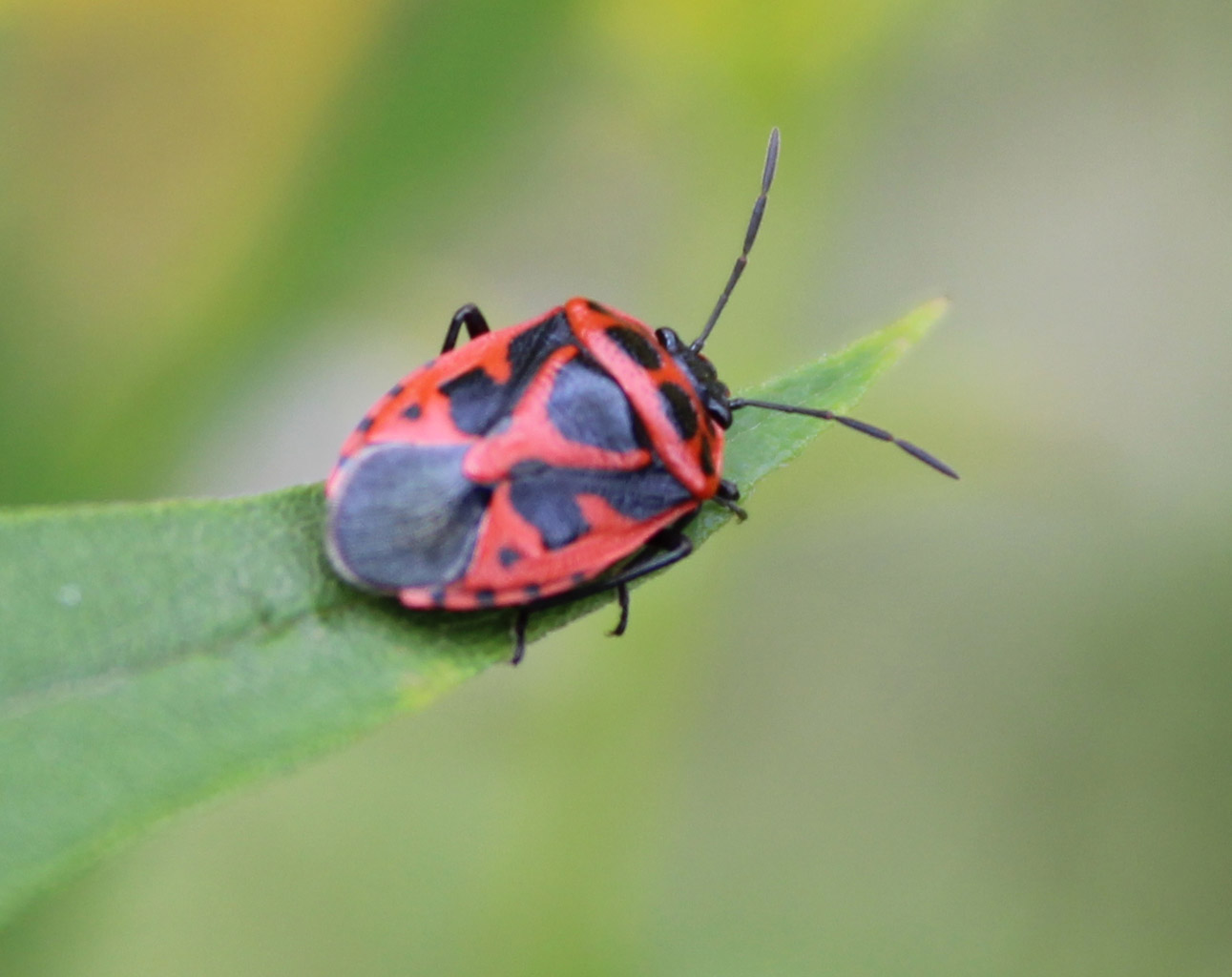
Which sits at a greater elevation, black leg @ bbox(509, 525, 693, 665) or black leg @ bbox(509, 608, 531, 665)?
black leg @ bbox(509, 525, 693, 665)

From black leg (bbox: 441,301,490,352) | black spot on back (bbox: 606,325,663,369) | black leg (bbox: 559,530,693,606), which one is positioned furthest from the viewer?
black leg (bbox: 441,301,490,352)

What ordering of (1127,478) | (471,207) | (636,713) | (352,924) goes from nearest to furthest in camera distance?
(352,924) < (636,713) < (1127,478) < (471,207)

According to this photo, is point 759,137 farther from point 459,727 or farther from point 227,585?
point 227,585

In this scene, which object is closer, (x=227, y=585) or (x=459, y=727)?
(x=227, y=585)

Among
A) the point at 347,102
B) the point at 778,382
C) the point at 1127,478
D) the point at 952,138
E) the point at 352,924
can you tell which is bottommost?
the point at 352,924

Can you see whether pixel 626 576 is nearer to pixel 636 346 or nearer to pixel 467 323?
pixel 636 346

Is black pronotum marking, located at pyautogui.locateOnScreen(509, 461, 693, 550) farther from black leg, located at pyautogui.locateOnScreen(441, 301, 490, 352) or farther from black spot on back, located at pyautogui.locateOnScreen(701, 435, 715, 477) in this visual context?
black leg, located at pyautogui.locateOnScreen(441, 301, 490, 352)

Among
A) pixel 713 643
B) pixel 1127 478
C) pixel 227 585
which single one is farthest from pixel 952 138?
pixel 227 585

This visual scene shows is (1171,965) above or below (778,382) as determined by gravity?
below

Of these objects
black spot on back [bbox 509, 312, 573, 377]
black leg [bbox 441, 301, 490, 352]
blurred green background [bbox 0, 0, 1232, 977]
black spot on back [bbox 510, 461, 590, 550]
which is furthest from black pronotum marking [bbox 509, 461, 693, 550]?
blurred green background [bbox 0, 0, 1232, 977]
